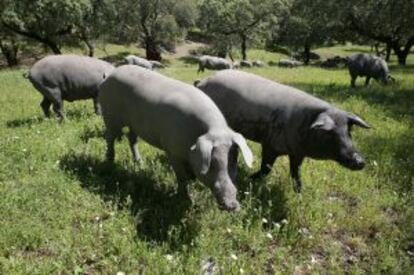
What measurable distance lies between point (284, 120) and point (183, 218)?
2243 millimetres

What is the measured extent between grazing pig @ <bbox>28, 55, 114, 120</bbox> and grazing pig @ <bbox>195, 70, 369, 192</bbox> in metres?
3.82

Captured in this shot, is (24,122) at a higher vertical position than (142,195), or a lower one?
lower

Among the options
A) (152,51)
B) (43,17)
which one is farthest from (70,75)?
(152,51)

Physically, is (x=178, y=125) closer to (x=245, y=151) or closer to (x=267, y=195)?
(x=245, y=151)

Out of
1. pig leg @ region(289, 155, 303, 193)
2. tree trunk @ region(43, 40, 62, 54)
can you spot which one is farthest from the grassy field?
tree trunk @ region(43, 40, 62, 54)

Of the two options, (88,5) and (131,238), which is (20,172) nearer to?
(131,238)

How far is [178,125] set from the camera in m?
6.80

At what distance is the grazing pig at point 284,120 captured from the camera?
6.80 metres

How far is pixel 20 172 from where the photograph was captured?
8.19 meters

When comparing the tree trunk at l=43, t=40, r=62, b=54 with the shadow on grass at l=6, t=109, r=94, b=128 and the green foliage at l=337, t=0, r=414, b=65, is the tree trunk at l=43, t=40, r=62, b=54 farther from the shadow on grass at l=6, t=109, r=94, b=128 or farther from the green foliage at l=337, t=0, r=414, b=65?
the shadow on grass at l=6, t=109, r=94, b=128

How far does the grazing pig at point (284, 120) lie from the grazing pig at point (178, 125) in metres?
1.21

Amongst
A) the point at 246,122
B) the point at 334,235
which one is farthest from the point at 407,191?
the point at 246,122

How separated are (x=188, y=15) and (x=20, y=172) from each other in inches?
2030

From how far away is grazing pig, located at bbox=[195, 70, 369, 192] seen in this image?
680 cm
